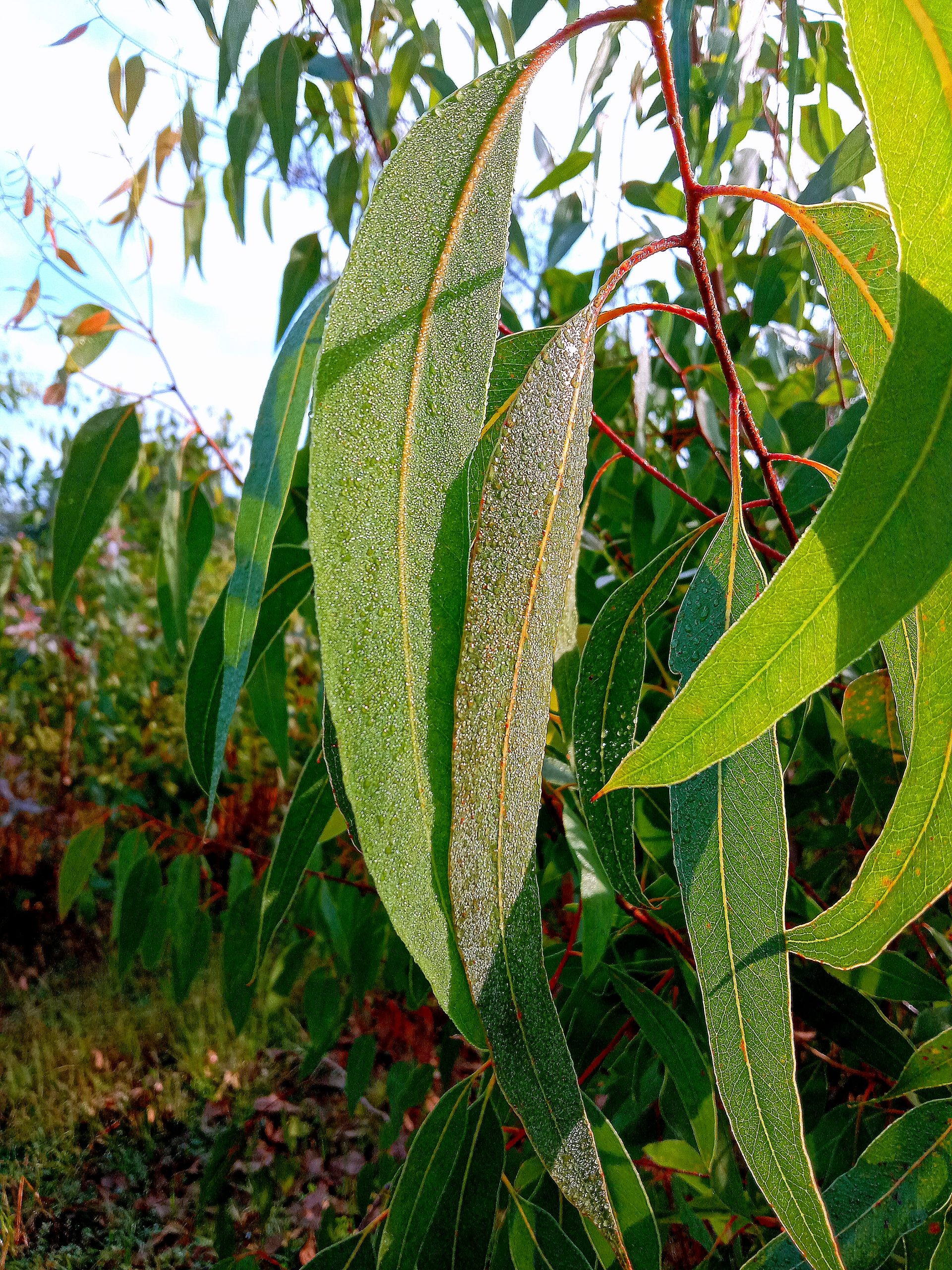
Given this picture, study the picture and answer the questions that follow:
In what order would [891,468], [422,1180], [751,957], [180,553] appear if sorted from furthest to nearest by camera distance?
[180,553] → [422,1180] → [751,957] → [891,468]

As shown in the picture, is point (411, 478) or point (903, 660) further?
point (903, 660)

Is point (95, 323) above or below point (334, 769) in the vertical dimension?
above

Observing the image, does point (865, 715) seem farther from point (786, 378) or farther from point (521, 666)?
point (786, 378)

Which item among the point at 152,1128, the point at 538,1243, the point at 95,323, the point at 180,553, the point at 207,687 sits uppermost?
the point at 95,323

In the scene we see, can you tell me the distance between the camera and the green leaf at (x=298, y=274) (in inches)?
36.7

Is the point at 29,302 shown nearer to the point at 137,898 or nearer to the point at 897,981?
the point at 137,898

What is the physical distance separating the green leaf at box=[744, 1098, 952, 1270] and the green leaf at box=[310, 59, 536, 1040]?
0.37 metres

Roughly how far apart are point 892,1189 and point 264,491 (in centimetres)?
55

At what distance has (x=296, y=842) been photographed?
0.66m

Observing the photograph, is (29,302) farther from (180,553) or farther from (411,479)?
(411,479)

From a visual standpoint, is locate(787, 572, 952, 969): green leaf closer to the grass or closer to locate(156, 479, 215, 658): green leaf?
locate(156, 479, 215, 658): green leaf

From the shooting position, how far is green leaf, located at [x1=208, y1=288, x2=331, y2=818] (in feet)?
1.40

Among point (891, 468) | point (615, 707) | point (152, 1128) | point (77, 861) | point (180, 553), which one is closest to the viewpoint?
point (891, 468)

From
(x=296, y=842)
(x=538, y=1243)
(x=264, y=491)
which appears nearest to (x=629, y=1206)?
(x=538, y=1243)
